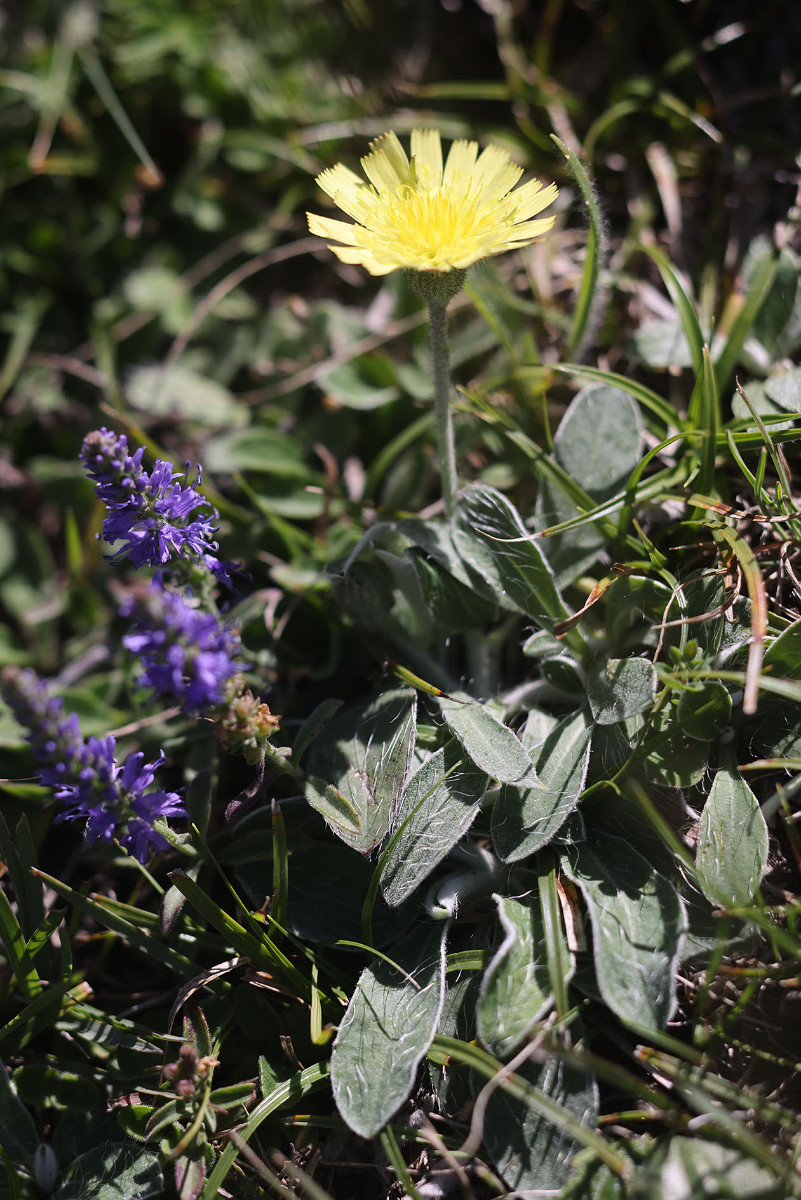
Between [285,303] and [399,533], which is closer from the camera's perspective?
[399,533]

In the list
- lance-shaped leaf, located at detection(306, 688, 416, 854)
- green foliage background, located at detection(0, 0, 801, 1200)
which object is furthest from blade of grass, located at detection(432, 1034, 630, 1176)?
lance-shaped leaf, located at detection(306, 688, 416, 854)

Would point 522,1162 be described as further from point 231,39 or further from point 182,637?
point 231,39

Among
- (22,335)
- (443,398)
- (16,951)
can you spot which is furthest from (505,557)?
(22,335)

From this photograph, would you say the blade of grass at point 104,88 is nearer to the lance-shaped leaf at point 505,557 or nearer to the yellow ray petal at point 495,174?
the yellow ray petal at point 495,174

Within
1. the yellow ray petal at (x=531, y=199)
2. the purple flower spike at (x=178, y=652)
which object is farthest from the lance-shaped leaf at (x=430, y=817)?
the yellow ray petal at (x=531, y=199)

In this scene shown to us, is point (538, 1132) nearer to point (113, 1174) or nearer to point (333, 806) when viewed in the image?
point (333, 806)

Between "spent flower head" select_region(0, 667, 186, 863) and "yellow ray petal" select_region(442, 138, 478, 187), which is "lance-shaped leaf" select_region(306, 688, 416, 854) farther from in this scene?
"yellow ray petal" select_region(442, 138, 478, 187)

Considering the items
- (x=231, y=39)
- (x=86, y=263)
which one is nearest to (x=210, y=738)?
(x=86, y=263)
